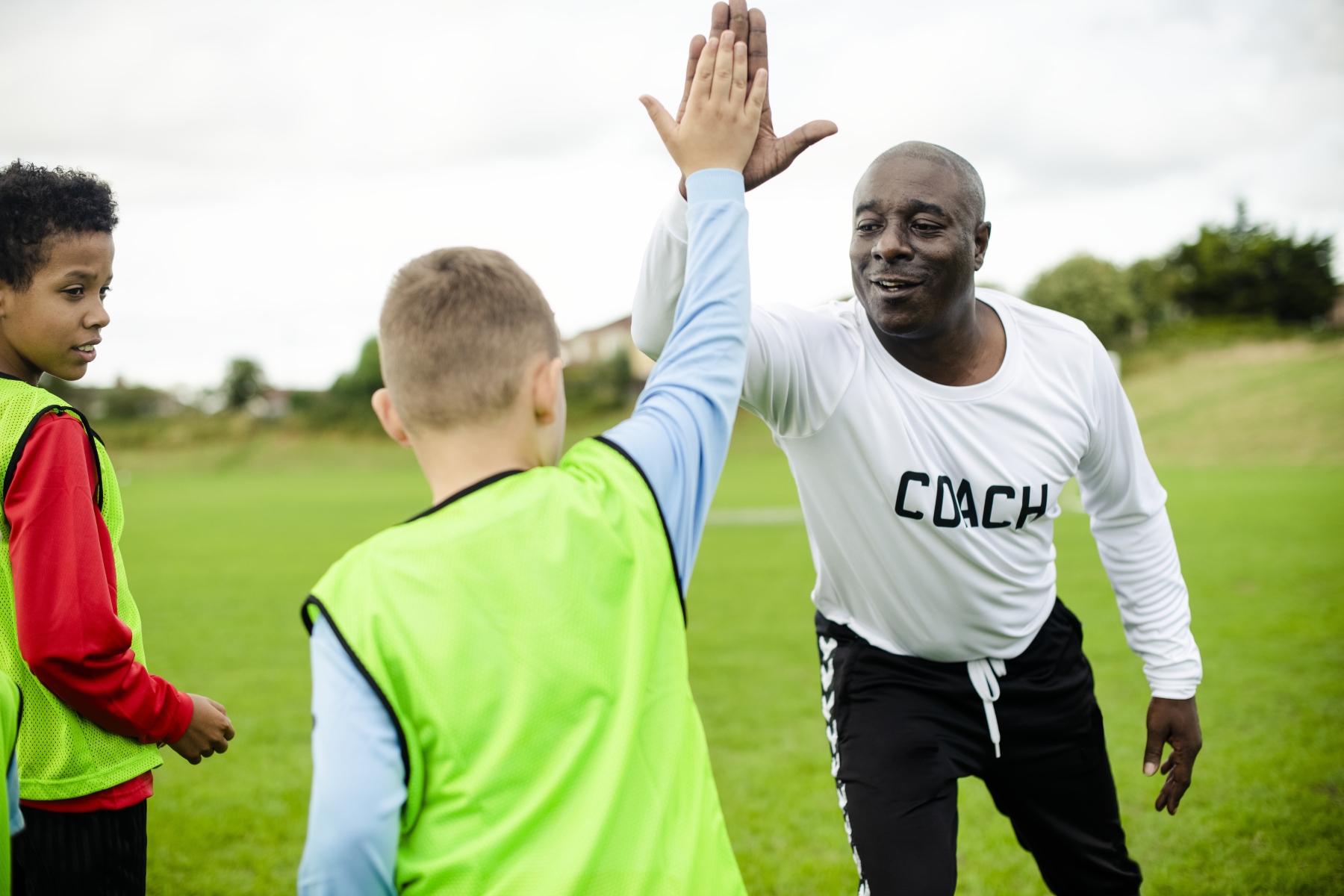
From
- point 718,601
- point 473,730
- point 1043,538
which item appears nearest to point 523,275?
point 473,730

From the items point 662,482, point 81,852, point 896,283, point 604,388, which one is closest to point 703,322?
point 662,482

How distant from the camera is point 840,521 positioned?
2949mm

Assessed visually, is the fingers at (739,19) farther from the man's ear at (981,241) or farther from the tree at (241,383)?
the tree at (241,383)

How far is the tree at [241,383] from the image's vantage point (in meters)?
61.9

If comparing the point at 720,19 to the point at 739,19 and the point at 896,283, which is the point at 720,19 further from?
the point at 896,283

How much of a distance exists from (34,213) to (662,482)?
1.74 metres

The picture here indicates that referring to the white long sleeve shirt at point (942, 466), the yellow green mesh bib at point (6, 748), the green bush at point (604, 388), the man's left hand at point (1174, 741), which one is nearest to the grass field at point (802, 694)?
the man's left hand at point (1174, 741)

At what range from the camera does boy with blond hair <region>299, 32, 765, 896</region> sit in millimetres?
1353

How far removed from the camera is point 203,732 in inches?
89.8

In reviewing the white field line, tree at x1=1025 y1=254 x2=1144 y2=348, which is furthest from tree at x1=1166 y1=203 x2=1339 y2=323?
the white field line

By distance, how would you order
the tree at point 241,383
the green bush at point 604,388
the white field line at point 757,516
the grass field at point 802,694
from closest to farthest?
the grass field at point 802,694 < the white field line at point 757,516 < the green bush at point 604,388 < the tree at point 241,383

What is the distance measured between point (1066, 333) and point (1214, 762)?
13.8ft

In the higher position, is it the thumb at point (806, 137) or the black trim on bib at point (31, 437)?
the thumb at point (806, 137)

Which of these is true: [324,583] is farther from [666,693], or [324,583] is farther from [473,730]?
[666,693]
